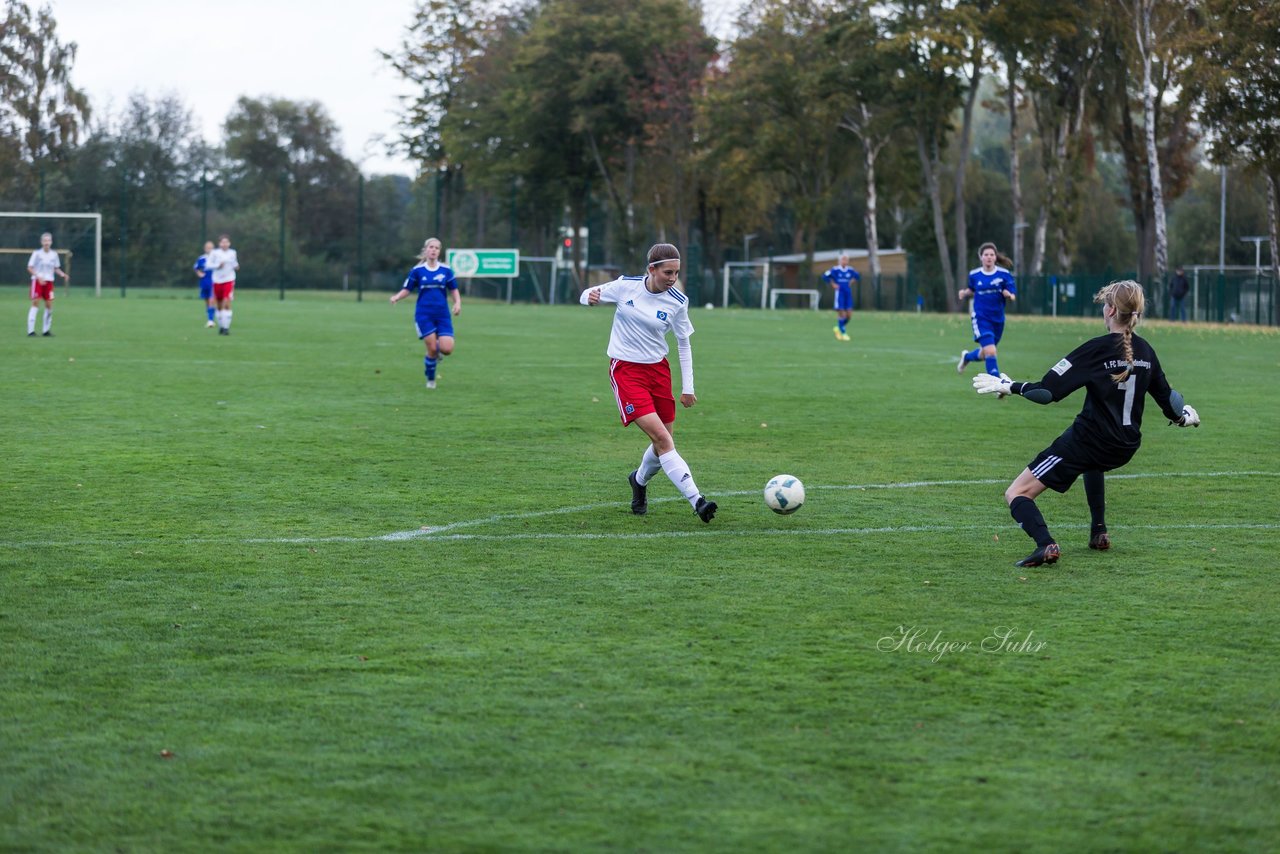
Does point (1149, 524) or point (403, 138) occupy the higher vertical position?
point (403, 138)

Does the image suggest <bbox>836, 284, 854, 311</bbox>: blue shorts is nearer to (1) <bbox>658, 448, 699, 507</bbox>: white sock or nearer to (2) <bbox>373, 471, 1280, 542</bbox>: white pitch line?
(2) <bbox>373, 471, 1280, 542</bbox>: white pitch line

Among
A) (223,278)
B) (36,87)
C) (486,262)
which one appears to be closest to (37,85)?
(36,87)

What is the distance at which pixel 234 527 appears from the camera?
8.52 metres

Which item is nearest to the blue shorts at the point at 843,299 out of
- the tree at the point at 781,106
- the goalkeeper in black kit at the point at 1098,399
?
the tree at the point at 781,106

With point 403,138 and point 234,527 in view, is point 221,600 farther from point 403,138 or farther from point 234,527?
point 403,138

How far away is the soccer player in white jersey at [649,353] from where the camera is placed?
908 centimetres

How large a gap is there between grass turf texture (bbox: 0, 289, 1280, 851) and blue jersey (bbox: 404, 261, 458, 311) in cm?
523

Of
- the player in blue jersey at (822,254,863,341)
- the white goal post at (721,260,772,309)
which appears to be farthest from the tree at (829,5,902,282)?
the player in blue jersey at (822,254,863,341)

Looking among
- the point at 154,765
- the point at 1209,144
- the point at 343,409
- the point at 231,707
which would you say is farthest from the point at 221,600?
the point at 1209,144

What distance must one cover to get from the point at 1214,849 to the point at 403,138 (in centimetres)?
7790

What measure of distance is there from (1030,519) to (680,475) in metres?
2.17

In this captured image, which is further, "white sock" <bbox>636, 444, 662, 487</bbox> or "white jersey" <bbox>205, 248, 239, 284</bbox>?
"white jersey" <bbox>205, 248, 239, 284</bbox>

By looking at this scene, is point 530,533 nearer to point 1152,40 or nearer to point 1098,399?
point 1098,399

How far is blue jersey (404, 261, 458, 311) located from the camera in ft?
60.0
